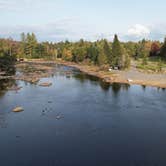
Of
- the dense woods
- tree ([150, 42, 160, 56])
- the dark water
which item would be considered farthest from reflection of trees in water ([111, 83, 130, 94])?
tree ([150, 42, 160, 56])

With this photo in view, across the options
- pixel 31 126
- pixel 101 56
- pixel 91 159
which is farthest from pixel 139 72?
pixel 91 159

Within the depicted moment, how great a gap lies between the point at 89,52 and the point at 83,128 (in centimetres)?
6419

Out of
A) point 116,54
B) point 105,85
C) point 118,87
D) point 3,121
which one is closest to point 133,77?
point 105,85

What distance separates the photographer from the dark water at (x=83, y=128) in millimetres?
23109

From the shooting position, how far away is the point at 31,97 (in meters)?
45.1

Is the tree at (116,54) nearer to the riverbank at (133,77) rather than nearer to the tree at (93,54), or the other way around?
the riverbank at (133,77)

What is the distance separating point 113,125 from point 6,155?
532 inches

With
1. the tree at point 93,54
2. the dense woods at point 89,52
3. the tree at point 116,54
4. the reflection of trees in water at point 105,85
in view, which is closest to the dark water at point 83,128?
the reflection of trees in water at point 105,85

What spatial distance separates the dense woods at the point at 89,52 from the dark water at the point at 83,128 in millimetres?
27959

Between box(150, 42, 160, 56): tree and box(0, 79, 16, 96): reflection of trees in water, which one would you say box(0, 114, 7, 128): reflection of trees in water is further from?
box(150, 42, 160, 56): tree

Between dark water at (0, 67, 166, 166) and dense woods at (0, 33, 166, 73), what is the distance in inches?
1101

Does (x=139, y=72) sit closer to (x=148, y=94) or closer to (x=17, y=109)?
(x=148, y=94)

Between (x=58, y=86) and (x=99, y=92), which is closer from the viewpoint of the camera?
(x=99, y=92)

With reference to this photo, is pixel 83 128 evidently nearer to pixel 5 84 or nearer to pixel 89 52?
pixel 5 84
